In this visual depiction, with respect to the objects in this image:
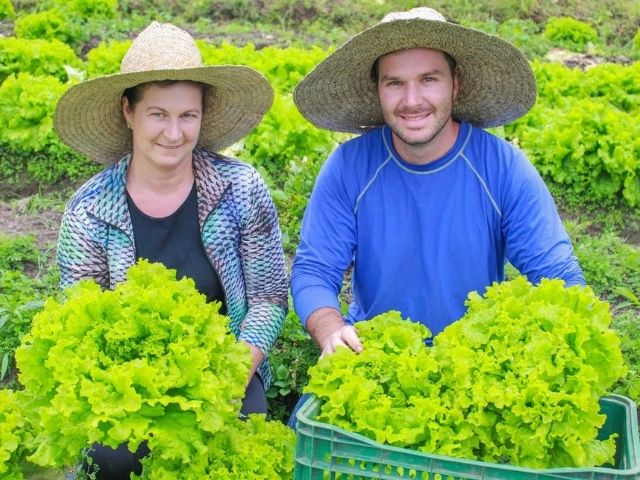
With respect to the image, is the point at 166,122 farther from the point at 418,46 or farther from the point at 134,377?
the point at 134,377

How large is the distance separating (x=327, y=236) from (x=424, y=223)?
45 cm

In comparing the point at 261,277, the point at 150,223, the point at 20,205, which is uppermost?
the point at 150,223

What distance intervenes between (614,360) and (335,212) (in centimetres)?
161

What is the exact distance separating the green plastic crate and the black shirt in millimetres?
1439

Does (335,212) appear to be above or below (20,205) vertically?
above

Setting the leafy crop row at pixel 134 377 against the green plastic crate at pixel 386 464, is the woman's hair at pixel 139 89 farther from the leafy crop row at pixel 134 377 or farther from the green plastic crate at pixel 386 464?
the green plastic crate at pixel 386 464

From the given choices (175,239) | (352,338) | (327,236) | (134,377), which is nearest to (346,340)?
(352,338)

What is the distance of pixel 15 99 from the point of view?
8.62 metres

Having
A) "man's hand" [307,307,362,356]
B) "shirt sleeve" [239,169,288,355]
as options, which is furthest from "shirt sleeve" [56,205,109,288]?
"man's hand" [307,307,362,356]

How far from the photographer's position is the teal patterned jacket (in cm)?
393

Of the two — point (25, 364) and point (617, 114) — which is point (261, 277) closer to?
point (25, 364)

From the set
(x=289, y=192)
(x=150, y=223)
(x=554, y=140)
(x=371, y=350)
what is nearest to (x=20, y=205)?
(x=289, y=192)

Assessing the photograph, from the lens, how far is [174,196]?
13.3ft

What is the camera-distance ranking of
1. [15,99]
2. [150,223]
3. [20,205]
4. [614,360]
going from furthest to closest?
[15,99], [20,205], [150,223], [614,360]
